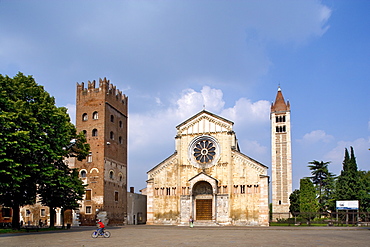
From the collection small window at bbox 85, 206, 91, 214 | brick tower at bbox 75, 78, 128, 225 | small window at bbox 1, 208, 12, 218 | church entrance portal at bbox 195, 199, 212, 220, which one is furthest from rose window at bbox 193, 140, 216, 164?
small window at bbox 1, 208, 12, 218

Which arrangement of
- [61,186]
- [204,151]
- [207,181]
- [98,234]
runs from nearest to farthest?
1. [98,234]
2. [61,186]
3. [207,181]
4. [204,151]

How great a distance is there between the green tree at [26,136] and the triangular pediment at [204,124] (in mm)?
19869

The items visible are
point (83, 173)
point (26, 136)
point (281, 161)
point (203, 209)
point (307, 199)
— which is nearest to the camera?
point (26, 136)

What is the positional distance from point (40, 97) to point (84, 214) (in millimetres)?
20859

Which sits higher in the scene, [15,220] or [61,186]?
[61,186]

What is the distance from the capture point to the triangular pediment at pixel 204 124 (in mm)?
49000

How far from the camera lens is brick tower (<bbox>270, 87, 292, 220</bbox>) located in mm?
77562

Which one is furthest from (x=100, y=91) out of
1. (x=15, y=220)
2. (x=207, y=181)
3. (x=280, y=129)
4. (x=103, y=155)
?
(x=280, y=129)

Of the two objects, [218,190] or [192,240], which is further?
[218,190]

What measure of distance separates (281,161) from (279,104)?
14373mm

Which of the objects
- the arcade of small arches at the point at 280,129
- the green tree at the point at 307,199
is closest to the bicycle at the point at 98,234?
the green tree at the point at 307,199

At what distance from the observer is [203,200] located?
47.9m

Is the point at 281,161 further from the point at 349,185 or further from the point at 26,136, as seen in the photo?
the point at 26,136

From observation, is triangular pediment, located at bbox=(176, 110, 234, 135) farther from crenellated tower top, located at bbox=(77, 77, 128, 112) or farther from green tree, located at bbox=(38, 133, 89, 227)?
green tree, located at bbox=(38, 133, 89, 227)
